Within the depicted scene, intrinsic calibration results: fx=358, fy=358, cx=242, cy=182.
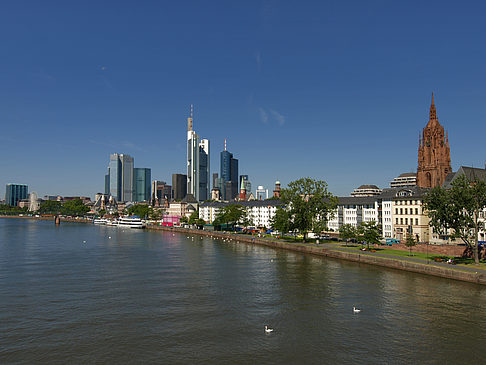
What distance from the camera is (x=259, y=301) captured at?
159 ft

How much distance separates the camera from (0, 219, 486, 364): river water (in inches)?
1272

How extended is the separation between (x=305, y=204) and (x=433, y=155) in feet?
293

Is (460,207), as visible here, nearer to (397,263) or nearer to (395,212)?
(397,263)

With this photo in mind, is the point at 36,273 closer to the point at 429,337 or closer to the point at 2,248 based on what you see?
the point at 2,248

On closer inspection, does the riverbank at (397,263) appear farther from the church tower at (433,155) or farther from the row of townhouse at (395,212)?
the church tower at (433,155)

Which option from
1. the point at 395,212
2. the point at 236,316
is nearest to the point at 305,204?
the point at 395,212

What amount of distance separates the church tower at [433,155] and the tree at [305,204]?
247 ft

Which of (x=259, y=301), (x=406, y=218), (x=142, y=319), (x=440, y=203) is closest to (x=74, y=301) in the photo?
(x=142, y=319)

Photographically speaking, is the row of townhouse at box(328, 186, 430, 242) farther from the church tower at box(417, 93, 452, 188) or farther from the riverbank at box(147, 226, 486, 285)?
the church tower at box(417, 93, 452, 188)

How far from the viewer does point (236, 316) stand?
42.1 metres

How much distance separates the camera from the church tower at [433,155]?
16712 centimetres

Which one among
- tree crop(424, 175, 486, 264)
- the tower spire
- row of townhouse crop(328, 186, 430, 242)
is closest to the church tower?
the tower spire

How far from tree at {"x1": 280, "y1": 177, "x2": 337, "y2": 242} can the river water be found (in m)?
44.1

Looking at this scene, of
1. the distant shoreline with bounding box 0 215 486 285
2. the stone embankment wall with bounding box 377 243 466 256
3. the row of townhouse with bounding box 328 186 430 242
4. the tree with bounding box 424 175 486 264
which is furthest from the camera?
the row of townhouse with bounding box 328 186 430 242
